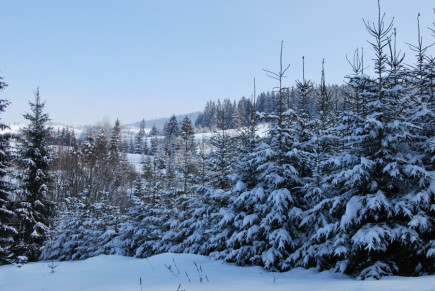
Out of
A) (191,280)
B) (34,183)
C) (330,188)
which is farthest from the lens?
(34,183)

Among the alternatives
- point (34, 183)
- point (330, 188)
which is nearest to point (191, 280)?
point (330, 188)

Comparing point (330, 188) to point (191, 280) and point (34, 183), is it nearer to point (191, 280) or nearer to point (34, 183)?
point (191, 280)

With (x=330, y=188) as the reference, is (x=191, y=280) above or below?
below

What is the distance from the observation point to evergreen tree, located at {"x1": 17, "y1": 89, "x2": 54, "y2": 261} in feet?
69.5

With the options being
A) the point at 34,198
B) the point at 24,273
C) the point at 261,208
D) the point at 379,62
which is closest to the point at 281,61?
the point at 379,62

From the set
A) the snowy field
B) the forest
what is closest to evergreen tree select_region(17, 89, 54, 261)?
the forest

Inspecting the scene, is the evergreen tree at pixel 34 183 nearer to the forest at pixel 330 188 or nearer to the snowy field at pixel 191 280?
the forest at pixel 330 188

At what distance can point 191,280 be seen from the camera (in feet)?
25.0

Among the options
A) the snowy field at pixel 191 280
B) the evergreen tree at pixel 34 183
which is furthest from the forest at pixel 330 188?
the evergreen tree at pixel 34 183

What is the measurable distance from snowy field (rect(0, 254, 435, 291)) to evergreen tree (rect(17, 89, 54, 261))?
11.2 m

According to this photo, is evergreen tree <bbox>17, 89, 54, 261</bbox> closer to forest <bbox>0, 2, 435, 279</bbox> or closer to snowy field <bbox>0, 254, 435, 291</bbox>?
forest <bbox>0, 2, 435, 279</bbox>

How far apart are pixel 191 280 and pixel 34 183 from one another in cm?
1856

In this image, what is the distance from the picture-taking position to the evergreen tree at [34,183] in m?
21.2

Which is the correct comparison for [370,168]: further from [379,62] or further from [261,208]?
[261,208]
